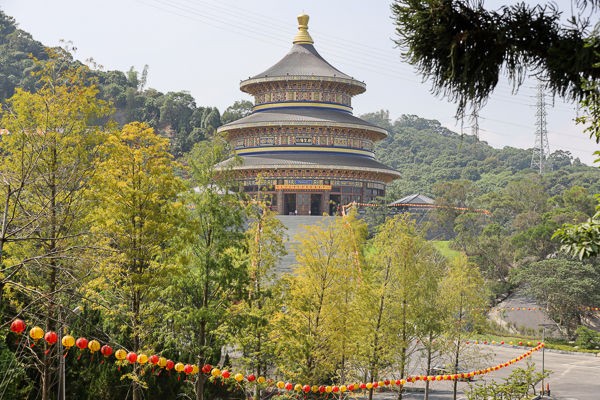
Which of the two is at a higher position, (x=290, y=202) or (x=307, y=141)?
(x=307, y=141)

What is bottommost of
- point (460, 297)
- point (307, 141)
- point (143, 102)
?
point (460, 297)

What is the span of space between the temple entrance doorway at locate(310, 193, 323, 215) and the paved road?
52.5 feet

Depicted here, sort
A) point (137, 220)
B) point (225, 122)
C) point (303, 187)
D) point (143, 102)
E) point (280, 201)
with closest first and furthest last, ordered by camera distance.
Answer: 1. point (137, 220)
2. point (280, 201)
3. point (303, 187)
4. point (225, 122)
5. point (143, 102)

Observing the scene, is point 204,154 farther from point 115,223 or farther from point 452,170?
point 452,170

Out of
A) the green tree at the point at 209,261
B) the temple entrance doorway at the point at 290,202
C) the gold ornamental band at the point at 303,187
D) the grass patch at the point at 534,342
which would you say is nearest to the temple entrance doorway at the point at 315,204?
the gold ornamental band at the point at 303,187

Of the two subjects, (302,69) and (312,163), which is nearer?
(312,163)

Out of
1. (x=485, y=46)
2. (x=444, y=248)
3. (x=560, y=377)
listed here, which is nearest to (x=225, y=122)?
(x=444, y=248)

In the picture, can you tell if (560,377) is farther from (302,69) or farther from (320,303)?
(302,69)

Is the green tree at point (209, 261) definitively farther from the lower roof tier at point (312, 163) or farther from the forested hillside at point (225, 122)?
the forested hillside at point (225, 122)

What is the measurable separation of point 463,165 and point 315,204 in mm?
61623

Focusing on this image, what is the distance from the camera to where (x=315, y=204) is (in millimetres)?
42750

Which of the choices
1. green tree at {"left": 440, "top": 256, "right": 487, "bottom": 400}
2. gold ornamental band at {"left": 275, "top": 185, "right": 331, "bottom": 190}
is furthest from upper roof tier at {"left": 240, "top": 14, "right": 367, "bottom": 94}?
green tree at {"left": 440, "top": 256, "right": 487, "bottom": 400}

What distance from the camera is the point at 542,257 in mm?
37750

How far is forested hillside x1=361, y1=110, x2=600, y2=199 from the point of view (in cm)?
7794
